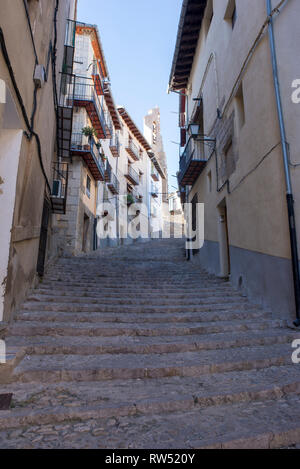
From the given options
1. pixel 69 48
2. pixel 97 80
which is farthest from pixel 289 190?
pixel 97 80

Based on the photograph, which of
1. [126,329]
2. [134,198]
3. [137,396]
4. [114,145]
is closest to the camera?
[137,396]

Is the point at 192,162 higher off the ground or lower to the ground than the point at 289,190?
higher

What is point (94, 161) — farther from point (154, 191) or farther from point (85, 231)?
point (154, 191)

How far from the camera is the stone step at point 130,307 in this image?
15.8 ft

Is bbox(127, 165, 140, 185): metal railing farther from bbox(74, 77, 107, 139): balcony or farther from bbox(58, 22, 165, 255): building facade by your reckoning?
bbox(74, 77, 107, 139): balcony

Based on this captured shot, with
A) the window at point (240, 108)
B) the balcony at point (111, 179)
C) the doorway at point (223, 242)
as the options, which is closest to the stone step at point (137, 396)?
the doorway at point (223, 242)

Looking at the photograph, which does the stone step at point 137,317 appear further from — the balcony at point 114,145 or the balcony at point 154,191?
the balcony at point 154,191

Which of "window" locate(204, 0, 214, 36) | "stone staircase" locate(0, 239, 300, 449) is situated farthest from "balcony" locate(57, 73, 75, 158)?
"stone staircase" locate(0, 239, 300, 449)

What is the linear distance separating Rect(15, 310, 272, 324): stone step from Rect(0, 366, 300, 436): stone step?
1.65 metres

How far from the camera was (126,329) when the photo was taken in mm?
4082

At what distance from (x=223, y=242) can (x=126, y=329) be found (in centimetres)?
560

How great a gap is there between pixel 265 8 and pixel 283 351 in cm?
644

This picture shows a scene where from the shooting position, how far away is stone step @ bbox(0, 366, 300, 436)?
2254mm

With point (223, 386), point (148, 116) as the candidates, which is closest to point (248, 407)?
point (223, 386)
